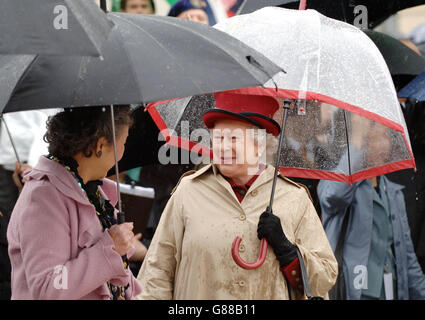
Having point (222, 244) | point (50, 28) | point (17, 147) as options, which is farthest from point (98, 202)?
point (17, 147)

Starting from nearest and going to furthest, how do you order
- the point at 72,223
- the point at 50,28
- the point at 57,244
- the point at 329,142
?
the point at 50,28
the point at 57,244
the point at 72,223
the point at 329,142

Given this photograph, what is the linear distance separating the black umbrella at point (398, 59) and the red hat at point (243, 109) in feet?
7.30

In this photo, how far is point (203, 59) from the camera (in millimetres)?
3330

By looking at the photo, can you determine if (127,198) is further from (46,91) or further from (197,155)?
(46,91)

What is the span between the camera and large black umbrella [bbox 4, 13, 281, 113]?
3.21 m

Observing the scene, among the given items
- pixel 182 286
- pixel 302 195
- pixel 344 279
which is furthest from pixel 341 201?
pixel 182 286

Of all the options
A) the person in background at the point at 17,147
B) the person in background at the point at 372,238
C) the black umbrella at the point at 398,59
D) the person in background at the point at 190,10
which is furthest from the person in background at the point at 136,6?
the person in background at the point at 372,238

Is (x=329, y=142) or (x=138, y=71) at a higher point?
(x=138, y=71)

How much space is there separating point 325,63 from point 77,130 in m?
1.31

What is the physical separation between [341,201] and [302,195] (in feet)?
7.12

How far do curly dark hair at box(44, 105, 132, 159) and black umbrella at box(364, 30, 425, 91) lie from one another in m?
3.03

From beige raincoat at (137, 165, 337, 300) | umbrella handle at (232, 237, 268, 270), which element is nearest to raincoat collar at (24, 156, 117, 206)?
beige raincoat at (137, 165, 337, 300)

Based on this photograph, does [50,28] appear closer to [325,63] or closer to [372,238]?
[325,63]

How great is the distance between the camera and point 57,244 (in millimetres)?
3342
